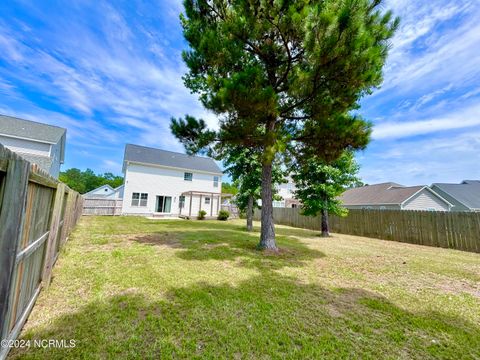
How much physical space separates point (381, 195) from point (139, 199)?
23.8 meters

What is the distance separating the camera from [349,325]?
2854 mm

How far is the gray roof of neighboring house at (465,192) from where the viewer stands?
70.2 ft

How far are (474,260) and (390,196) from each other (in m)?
14.9

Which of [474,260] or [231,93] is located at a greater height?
[231,93]

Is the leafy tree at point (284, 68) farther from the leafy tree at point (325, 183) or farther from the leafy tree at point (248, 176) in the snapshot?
the leafy tree at point (248, 176)

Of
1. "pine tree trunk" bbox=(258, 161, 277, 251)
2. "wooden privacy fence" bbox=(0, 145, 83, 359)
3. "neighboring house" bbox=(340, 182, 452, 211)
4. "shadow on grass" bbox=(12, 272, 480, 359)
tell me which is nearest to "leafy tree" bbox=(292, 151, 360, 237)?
"pine tree trunk" bbox=(258, 161, 277, 251)

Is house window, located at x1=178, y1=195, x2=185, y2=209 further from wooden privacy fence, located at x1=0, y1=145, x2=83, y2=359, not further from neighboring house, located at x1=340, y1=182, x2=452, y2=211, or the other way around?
wooden privacy fence, located at x1=0, y1=145, x2=83, y2=359

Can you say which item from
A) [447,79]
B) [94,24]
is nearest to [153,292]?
[94,24]

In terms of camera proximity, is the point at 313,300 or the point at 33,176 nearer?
the point at 33,176

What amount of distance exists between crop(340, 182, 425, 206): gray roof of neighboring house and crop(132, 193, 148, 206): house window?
17878mm

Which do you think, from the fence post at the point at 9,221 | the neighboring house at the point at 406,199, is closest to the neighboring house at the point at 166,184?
the neighboring house at the point at 406,199

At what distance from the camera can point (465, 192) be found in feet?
75.9

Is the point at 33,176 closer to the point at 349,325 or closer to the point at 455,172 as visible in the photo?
the point at 349,325

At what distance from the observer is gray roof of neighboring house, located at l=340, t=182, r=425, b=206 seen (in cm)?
1913
